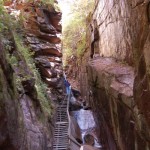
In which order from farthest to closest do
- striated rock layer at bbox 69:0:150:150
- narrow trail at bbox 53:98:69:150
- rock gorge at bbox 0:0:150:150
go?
narrow trail at bbox 53:98:69:150, rock gorge at bbox 0:0:150:150, striated rock layer at bbox 69:0:150:150

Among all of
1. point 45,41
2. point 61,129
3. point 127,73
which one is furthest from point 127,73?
point 45,41

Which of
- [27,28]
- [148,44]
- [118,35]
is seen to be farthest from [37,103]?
[27,28]

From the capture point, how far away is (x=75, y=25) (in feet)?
Answer: 76.8

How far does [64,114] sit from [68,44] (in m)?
13.6

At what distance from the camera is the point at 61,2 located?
72.1 ft

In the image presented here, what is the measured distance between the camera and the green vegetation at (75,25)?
69.4 ft

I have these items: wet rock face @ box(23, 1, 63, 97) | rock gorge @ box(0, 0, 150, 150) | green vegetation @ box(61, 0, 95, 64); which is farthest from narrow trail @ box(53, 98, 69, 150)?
green vegetation @ box(61, 0, 95, 64)

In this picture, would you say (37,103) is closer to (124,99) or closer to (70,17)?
(124,99)

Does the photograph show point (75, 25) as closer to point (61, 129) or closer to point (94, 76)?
point (94, 76)

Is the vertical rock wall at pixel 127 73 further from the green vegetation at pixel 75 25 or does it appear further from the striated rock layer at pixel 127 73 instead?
the green vegetation at pixel 75 25

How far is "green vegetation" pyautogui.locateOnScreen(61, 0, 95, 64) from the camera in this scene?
2114cm

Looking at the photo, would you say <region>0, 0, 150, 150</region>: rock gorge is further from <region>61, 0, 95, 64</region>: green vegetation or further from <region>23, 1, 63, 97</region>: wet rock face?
<region>61, 0, 95, 64</region>: green vegetation

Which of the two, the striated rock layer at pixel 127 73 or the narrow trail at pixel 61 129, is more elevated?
the striated rock layer at pixel 127 73

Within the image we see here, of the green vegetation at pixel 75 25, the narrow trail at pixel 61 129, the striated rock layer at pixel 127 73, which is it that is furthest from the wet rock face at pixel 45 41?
the green vegetation at pixel 75 25
